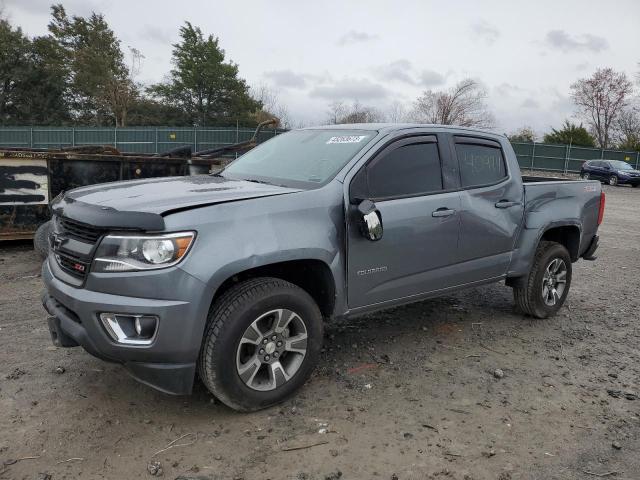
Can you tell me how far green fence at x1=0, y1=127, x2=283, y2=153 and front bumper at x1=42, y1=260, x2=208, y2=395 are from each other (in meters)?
28.8

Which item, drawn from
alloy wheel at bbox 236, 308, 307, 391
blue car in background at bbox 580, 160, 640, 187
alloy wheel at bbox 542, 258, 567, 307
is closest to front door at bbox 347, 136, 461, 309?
alloy wheel at bbox 236, 308, 307, 391

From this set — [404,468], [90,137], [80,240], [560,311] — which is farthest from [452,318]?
[90,137]

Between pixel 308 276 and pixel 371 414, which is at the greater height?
pixel 308 276

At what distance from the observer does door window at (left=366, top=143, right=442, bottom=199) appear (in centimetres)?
368

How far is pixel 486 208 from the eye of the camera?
171 inches

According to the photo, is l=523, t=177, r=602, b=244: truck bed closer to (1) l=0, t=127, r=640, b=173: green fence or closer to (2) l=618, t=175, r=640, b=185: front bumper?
(1) l=0, t=127, r=640, b=173: green fence

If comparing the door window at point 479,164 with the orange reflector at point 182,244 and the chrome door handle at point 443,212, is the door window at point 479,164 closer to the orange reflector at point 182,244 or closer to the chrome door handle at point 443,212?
the chrome door handle at point 443,212

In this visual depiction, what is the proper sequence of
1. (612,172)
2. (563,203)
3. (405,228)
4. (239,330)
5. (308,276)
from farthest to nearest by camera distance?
(612,172) < (563,203) < (405,228) < (308,276) < (239,330)

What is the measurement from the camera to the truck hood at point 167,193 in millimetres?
2904

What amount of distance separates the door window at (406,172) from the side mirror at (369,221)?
24cm

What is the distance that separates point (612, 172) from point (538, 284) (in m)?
26.9

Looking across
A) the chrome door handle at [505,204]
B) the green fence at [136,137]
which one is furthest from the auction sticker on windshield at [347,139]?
the green fence at [136,137]

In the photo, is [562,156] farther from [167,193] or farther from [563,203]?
[167,193]

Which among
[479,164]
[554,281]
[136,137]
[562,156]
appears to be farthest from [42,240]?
[562,156]
